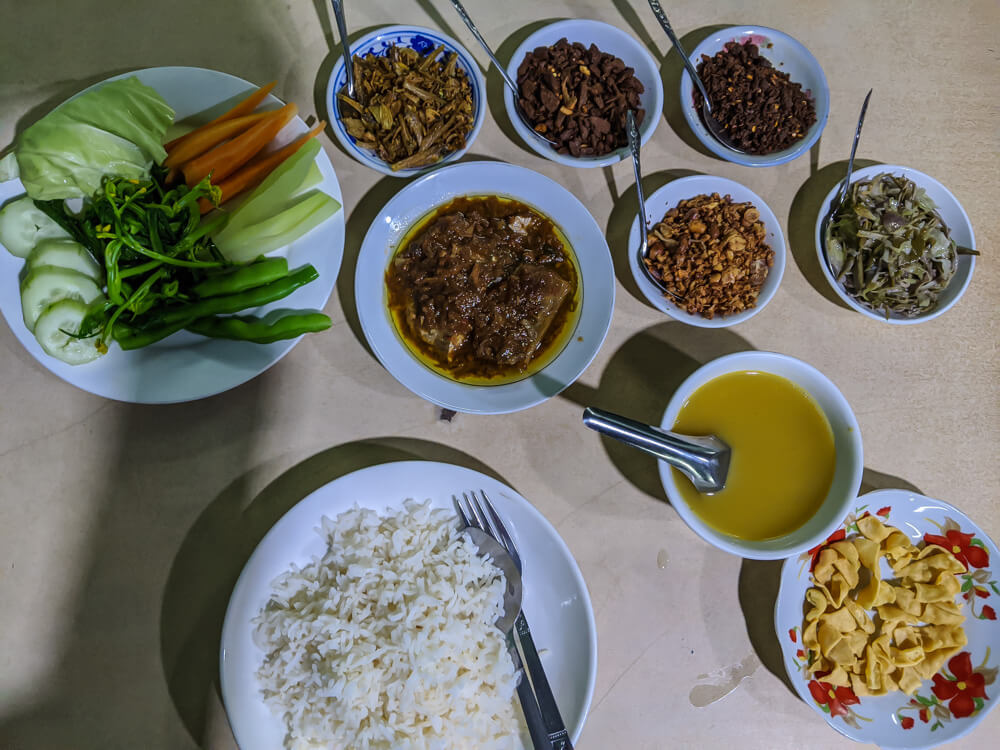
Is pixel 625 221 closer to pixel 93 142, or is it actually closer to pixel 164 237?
pixel 164 237

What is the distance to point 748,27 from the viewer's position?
1898 mm

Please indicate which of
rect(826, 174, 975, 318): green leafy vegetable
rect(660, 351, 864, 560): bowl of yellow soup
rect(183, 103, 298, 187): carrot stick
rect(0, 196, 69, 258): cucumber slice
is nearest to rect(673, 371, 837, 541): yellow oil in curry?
rect(660, 351, 864, 560): bowl of yellow soup

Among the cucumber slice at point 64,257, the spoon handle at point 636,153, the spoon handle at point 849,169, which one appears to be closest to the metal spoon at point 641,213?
the spoon handle at point 636,153

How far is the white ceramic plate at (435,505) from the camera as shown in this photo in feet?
4.80

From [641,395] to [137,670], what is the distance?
152 cm

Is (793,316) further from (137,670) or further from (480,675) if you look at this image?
(137,670)

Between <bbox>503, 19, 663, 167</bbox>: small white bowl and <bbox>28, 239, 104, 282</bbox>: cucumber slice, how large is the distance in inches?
46.7

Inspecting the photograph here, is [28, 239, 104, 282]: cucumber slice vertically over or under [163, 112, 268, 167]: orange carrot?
under

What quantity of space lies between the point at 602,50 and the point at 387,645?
1777 mm

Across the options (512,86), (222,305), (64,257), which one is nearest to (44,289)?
(64,257)

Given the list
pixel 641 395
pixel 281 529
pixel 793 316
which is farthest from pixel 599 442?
pixel 281 529

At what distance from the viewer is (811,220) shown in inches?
75.5

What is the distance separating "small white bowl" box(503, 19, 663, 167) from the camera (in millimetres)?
1771

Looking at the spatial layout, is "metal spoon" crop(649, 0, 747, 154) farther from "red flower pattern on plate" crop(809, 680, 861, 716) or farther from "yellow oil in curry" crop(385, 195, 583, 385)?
"red flower pattern on plate" crop(809, 680, 861, 716)
